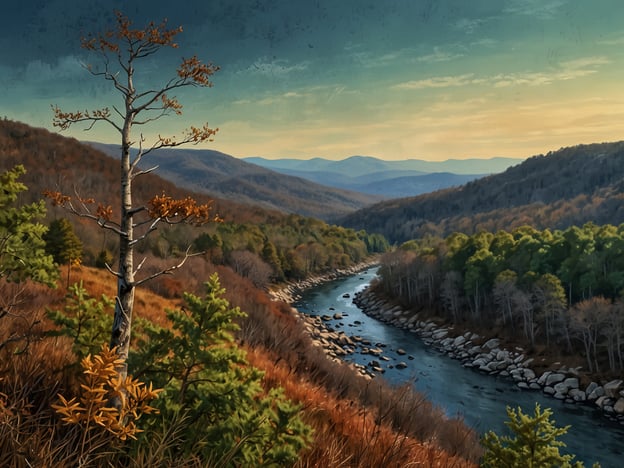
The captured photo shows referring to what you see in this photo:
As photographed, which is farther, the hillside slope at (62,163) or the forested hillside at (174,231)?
the hillside slope at (62,163)

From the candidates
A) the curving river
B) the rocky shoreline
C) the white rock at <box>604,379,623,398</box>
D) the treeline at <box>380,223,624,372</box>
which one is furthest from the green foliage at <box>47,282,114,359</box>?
the treeline at <box>380,223,624,372</box>

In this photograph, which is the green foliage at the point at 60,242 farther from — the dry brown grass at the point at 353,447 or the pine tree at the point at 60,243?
the dry brown grass at the point at 353,447

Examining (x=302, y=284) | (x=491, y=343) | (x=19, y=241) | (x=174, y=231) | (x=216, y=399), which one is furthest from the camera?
(x=302, y=284)

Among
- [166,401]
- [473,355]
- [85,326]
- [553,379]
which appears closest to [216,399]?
[166,401]

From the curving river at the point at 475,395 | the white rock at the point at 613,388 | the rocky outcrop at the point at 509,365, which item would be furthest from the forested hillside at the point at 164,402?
the white rock at the point at 613,388

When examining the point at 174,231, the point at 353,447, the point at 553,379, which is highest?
the point at 353,447

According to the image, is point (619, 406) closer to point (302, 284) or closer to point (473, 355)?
point (473, 355)

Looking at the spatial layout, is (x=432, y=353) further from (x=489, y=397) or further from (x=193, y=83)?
(x=193, y=83)
